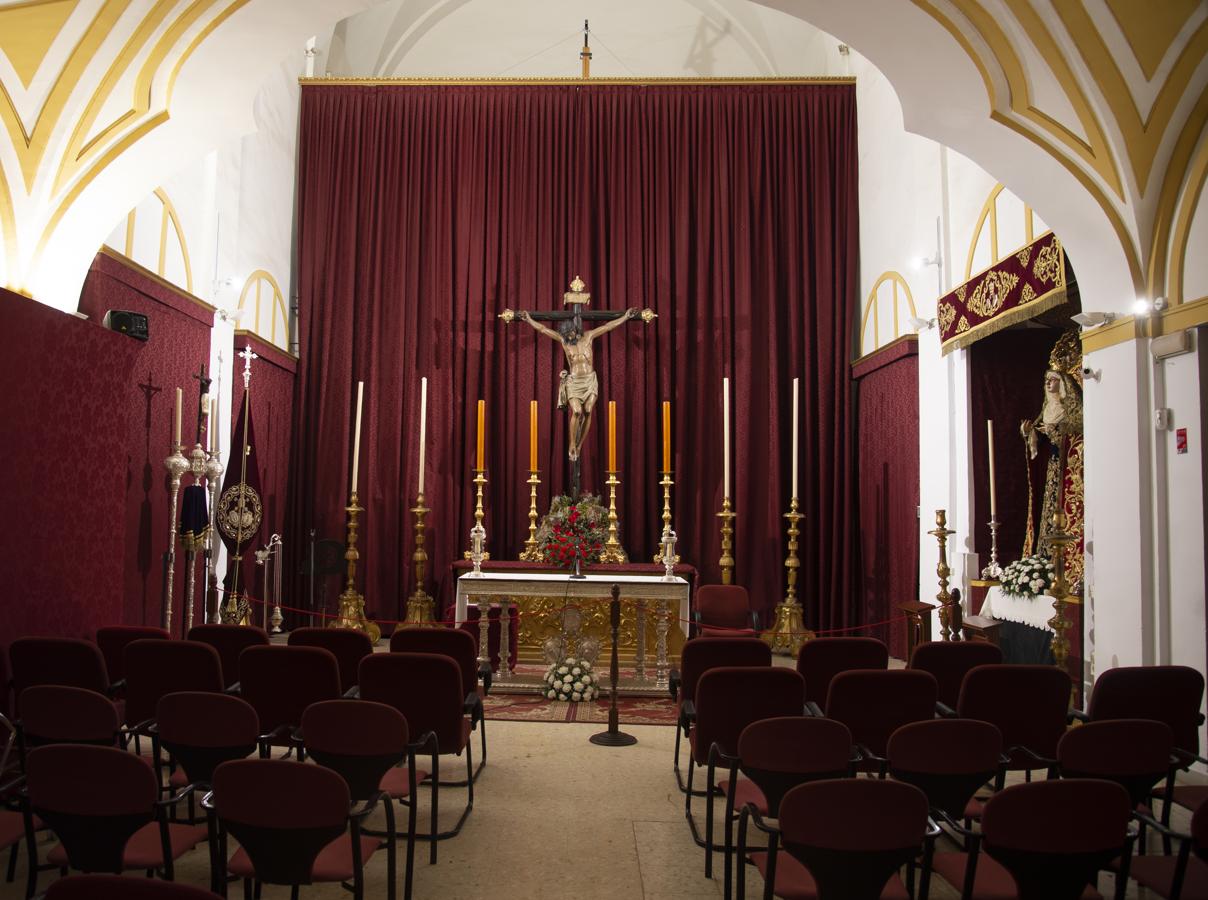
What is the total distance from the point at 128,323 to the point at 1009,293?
6.21 m

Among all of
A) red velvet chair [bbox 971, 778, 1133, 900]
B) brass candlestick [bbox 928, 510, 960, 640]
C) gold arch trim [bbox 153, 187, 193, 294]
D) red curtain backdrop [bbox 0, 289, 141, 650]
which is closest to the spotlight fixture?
brass candlestick [bbox 928, 510, 960, 640]

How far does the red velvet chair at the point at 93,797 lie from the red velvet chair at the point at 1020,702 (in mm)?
2982

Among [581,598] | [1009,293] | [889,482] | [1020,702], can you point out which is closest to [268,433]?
[581,598]

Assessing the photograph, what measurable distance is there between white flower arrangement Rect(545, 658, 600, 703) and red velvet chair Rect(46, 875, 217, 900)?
199 inches

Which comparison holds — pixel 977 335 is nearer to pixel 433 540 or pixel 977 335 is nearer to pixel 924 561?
pixel 924 561

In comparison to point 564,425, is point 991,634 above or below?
below

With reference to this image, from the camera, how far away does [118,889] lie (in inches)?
66.9

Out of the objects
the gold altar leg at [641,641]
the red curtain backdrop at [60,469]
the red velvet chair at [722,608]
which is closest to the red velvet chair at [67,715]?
the red curtain backdrop at [60,469]

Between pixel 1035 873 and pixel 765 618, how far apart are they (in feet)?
26.6

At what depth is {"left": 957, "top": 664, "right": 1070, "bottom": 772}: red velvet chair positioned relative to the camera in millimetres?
3742

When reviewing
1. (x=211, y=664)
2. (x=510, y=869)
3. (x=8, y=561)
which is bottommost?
(x=510, y=869)

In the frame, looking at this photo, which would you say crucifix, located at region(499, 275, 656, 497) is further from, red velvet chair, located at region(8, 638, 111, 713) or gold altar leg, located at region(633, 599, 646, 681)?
red velvet chair, located at region(8, 638, 111, 713)

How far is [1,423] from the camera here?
4.84 m

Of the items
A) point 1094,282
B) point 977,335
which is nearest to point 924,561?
point 977,335
